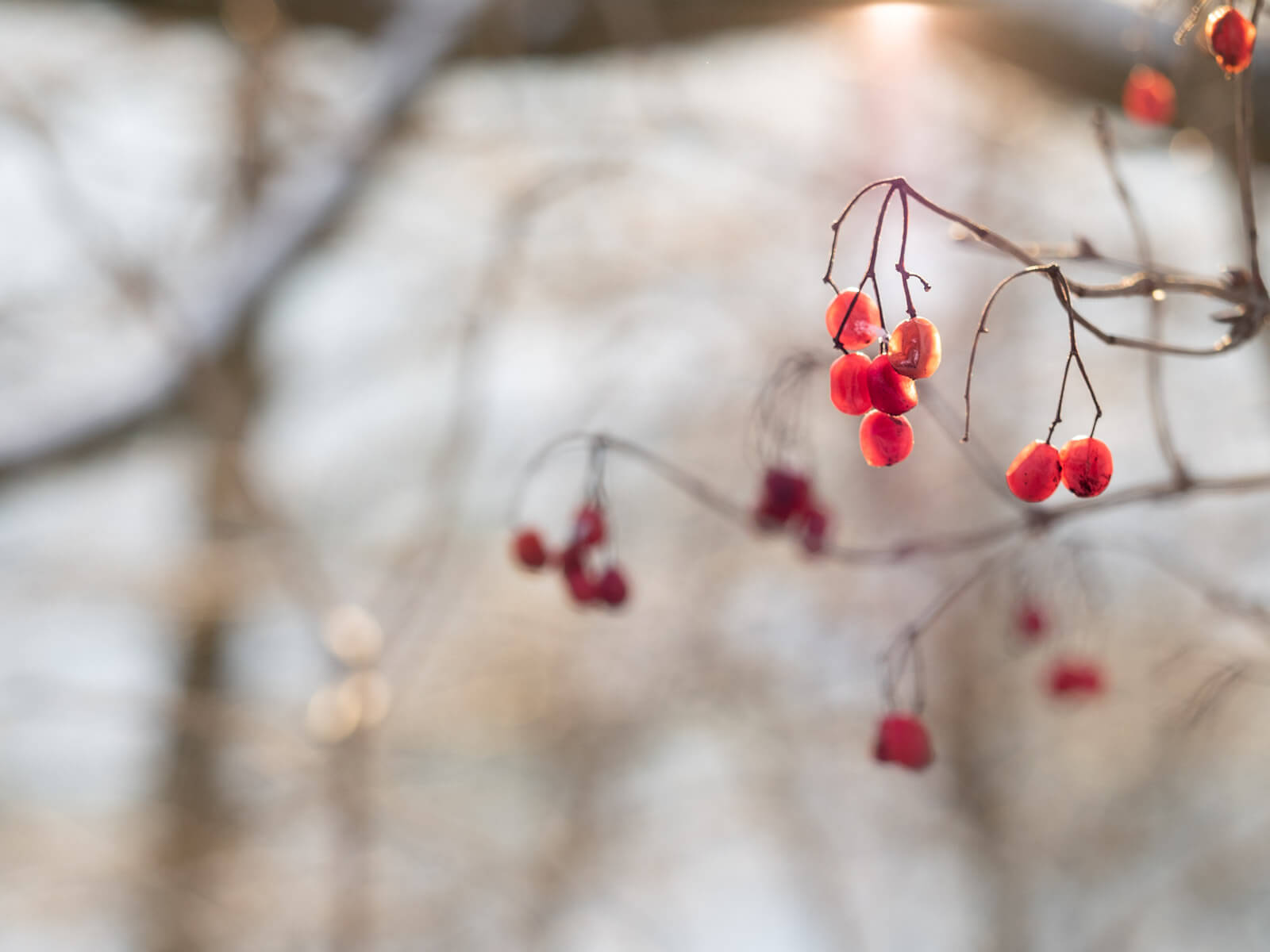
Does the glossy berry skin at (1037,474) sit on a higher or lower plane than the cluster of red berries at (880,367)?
lower

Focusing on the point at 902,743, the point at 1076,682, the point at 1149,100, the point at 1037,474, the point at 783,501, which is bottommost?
the point at 1076,682

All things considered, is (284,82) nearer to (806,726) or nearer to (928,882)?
(806,726)

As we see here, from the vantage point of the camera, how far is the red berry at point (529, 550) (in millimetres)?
711

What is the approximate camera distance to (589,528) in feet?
2.36

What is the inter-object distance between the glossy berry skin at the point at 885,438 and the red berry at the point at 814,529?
0.30 metres

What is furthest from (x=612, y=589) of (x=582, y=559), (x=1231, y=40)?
(x=1231, y=40)

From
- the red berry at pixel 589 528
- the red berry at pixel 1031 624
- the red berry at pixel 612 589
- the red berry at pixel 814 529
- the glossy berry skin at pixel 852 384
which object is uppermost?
the glossy berry skin at pixel 852 384

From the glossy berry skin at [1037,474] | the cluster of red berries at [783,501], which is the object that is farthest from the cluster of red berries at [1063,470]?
the cluster of red berries at [783,501]

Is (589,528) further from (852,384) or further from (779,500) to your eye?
(852,384)

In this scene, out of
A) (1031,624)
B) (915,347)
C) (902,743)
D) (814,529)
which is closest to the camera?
(915,347)

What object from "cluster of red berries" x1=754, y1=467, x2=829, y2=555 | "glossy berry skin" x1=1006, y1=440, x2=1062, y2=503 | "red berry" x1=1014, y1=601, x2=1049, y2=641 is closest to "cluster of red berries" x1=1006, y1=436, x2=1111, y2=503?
"glossy berry skin" x1=1006, y1=440, x2=1062, y2=503

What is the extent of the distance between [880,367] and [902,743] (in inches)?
14.5

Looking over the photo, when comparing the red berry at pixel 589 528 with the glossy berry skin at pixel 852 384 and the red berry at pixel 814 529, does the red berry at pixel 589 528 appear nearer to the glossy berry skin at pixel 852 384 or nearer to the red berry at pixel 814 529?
the red berry at pixel 814 529

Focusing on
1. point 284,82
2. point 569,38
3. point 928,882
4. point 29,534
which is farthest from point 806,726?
point 29,534
